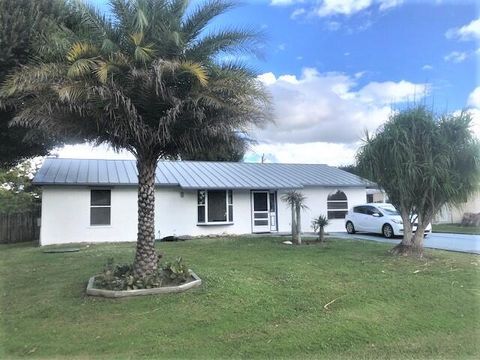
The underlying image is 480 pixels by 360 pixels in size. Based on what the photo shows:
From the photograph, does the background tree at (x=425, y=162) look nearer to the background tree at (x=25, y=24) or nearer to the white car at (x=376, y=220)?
the white car at (x=376, y=220)

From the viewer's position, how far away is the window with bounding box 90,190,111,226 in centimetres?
1995

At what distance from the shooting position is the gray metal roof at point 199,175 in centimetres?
2002

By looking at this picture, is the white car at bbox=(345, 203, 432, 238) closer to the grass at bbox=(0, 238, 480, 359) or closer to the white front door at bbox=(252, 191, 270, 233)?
the white front door at bbox=(252, 191, 270, 233)

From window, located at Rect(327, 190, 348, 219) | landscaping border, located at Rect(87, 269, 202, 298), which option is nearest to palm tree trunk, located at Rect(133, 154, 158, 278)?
landscaping border, located at Rect(87, 269, 202, 298)

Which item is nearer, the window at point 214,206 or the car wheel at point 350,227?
the window at point 214,206

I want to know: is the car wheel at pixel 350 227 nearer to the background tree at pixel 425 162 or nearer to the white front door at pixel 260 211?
the white front door at pixel 260 211

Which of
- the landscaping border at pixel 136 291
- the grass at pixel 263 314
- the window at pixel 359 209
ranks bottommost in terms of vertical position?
the grass at pixel 263 314

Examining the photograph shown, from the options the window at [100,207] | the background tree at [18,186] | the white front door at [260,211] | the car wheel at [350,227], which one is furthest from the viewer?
the background tree at [18,186]

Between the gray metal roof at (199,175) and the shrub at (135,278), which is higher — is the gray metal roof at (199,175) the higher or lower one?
the higher one

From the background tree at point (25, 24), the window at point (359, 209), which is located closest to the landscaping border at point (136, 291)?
the background tree at point (25, 24)

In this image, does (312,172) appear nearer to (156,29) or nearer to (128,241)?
(128,241)

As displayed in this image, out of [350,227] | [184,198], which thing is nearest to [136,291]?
[184,198]

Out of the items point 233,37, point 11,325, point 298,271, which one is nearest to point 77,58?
point 233,37

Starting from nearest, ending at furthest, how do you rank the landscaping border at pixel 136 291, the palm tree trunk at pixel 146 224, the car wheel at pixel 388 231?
the landscaping border at pixel 136 291 → the palm tree trunk at pixel 146 224 → the car wheel at pixel 388 231
